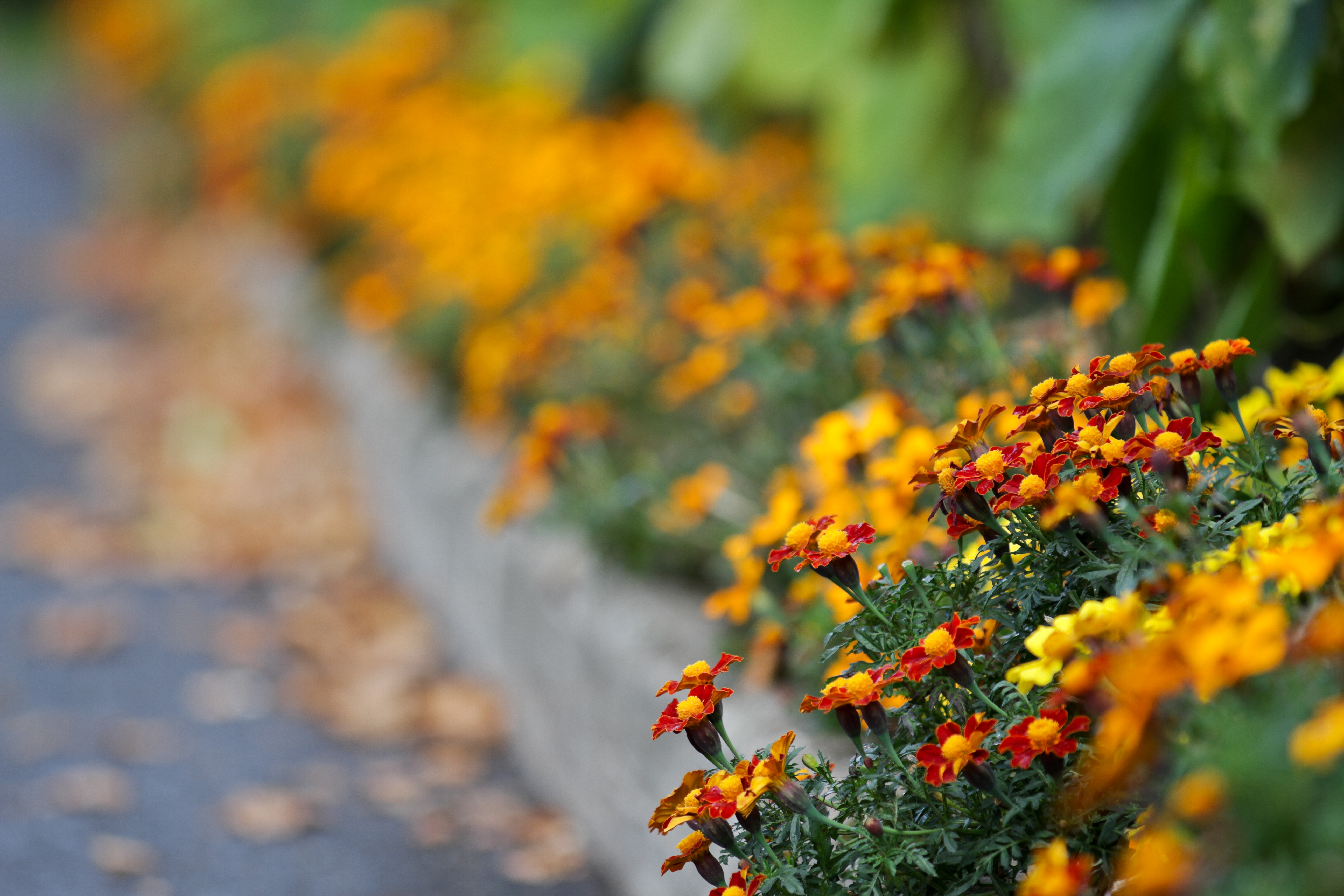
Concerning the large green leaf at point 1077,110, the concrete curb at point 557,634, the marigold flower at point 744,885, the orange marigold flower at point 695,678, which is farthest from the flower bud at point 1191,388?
the large green leaf at point 1077,110

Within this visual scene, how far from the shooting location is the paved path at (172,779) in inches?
89.7

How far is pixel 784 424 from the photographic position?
237 centimetres

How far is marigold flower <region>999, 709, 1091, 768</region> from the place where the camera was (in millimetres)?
987

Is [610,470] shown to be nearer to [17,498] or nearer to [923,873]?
[923,873]

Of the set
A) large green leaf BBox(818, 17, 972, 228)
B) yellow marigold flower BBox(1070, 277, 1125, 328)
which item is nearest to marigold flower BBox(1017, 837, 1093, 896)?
yellow marigold flower BBox(1070, 277, 1125, 328)

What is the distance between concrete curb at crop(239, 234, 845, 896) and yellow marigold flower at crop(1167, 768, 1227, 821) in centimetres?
93

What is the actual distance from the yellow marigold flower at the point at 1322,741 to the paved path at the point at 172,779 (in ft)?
5.58

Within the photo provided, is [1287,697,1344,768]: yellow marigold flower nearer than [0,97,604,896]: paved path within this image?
Yes

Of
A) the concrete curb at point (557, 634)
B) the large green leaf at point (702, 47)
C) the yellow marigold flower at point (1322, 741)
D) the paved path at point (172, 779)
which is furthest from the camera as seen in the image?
the large green leaf at point (702, 47)

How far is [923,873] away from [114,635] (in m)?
2.92

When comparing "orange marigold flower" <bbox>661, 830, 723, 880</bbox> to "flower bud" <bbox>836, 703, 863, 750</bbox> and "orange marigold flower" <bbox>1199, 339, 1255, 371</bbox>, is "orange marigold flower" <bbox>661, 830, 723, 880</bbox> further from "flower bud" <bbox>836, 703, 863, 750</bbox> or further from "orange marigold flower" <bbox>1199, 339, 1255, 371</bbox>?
"orange marigold flower" <bbox>1199, 339, 1255, 371</bbox>

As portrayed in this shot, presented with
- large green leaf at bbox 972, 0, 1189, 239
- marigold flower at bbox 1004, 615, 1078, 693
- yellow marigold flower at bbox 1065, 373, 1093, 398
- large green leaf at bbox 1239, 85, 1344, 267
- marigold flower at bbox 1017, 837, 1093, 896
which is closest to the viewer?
marigold flower at bbox 1017, 837, 1093, 896

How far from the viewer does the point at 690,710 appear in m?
1.12

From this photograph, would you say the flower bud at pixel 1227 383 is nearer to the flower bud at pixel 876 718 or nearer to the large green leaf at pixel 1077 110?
the flower bud at pixel 876 718
